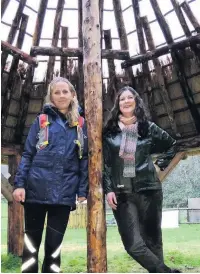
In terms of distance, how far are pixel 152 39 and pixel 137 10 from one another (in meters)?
0.62

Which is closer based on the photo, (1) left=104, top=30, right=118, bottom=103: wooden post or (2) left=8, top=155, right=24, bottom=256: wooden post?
(1) left=104, top=30, right=118, bottom=103: wooden post

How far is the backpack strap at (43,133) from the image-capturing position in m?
2.76

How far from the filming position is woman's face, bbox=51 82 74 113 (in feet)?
9.77

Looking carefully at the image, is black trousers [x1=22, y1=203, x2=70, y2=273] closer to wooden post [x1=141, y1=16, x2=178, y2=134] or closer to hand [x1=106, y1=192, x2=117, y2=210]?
hand [x1=106, y1=192, x2=117, y2=210]

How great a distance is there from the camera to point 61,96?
2.97 meters

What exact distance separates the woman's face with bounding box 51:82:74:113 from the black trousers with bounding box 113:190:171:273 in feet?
2.83

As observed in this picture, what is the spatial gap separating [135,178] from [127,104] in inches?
25.4

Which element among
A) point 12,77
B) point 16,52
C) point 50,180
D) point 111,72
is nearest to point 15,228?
point 12,77

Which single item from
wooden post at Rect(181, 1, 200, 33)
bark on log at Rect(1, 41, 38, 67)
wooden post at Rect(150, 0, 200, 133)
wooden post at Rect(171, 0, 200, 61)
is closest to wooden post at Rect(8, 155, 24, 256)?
bark on log at Rect(1, 41, 38, 67)

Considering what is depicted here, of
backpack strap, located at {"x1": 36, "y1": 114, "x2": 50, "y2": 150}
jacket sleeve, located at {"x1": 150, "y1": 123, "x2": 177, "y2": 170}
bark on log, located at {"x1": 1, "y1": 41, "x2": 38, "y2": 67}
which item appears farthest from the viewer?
bark on log, located at {"x1": 1, "y1": 41, "x2": 38, "y2": 67}

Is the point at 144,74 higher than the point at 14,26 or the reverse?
the reverse

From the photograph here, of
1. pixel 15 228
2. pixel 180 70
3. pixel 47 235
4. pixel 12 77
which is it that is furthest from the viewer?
pixel 15 228

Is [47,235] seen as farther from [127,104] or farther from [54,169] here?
[127,104]

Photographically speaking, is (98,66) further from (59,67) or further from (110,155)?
(59,67)
